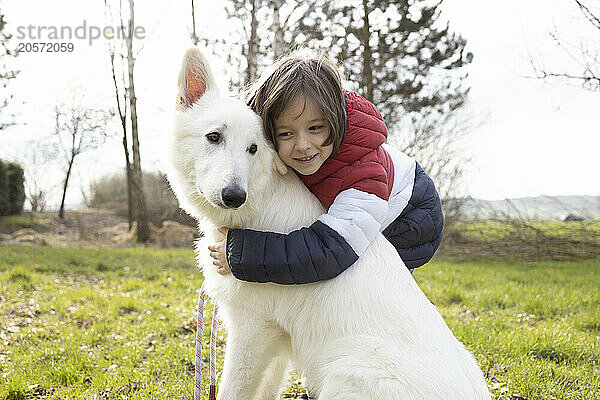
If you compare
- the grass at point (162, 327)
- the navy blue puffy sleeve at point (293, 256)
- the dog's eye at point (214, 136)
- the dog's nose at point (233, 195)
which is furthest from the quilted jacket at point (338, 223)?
the grass at point (162, 327)

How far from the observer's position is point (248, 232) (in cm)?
245

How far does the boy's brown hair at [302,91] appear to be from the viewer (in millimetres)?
2375

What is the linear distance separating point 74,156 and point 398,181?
17.2 metres

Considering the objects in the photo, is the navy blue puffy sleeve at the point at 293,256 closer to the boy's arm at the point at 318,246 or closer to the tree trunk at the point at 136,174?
the boy's arm at the point at 318,246

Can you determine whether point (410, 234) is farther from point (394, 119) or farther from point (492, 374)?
point (394, 119)

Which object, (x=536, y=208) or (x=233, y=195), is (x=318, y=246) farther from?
(x=536, y=208)

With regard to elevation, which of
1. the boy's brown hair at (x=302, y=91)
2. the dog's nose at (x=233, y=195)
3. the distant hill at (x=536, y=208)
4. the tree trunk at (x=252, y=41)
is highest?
the tree trunk at (x=252, y=41)

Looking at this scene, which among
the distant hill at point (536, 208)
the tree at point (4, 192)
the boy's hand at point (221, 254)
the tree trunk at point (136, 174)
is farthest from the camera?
the tree at point (4, 192)

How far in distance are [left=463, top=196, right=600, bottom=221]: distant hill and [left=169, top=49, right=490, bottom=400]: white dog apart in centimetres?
1059

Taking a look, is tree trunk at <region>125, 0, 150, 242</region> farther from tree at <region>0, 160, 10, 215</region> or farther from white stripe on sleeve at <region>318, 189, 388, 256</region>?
white stripe on sleeve at <region>318, 189, 388, 256</region>

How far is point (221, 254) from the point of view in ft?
8.28

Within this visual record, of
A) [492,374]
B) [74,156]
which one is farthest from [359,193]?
[74,156]

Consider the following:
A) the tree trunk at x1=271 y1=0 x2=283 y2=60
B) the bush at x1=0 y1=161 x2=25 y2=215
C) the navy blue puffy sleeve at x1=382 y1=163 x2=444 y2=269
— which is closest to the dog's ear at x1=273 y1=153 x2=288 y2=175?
the navy blue puffy sleeve at x1=382 y1=163 x2=444 y2=269

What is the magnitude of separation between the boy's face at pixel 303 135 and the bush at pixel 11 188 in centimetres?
1657
